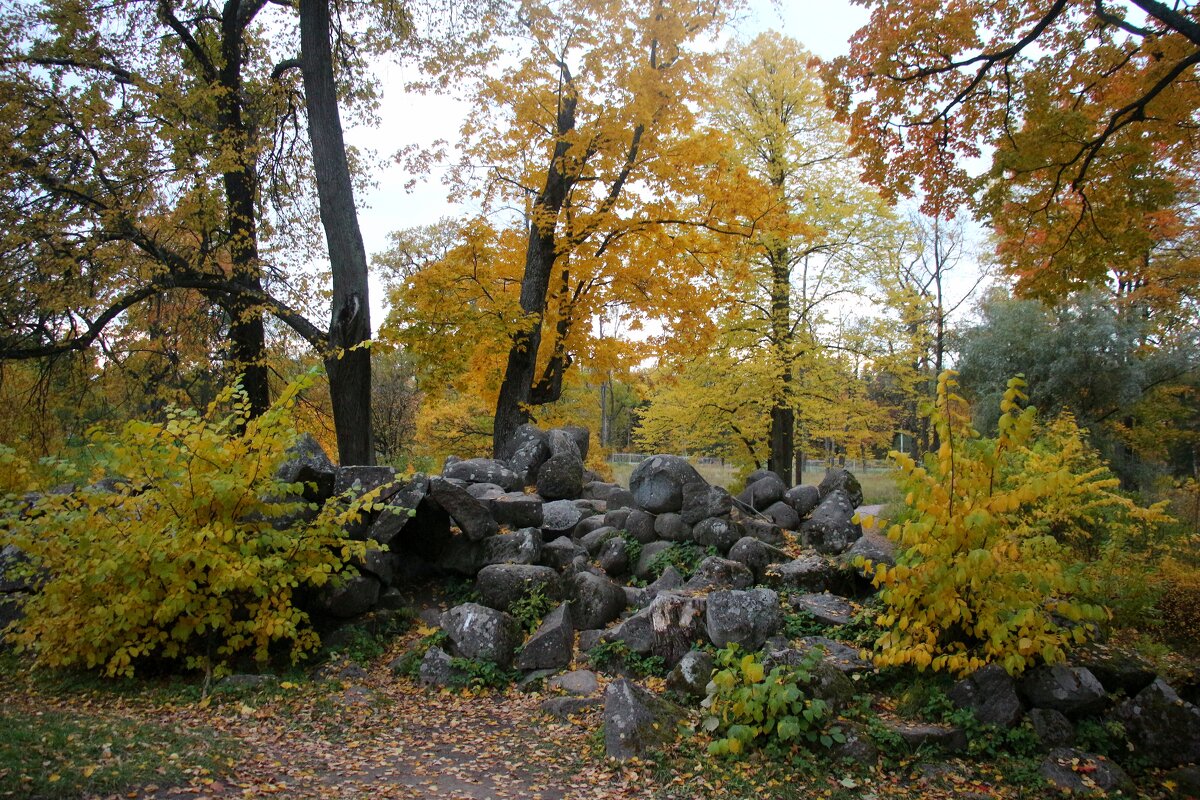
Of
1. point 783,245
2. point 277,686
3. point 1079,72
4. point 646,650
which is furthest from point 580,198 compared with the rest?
point 277,686

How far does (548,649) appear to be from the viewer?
6250 millimetres

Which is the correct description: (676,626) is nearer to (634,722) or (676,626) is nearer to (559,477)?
(634,722)

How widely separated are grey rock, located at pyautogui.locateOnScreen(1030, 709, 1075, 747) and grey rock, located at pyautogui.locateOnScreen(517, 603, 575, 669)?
3.55 m

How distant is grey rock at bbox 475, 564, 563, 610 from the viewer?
7062 mm

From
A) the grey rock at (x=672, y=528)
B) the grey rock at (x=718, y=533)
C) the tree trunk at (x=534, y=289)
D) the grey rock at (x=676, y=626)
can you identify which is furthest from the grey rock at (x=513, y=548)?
the tree trunk at (x=534, y=289)

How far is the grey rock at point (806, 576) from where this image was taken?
7.07m

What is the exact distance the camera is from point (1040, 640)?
4625 millimetres

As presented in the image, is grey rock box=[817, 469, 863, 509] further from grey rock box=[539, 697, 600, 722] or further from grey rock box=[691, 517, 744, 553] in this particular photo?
grey rock box=[539, 697, 600, 722]

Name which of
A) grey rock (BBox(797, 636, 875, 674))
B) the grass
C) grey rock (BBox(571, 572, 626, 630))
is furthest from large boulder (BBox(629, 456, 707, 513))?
the grass

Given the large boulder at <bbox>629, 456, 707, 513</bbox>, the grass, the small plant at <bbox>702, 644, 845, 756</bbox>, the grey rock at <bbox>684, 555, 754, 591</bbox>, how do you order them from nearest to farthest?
the grass
the small plant at <bbox>702, 644, 845, 756</bbox>
the grey rock at <bbox>684, 555, 754, 591</bbox>
the large boulder at <bbox>629, 456, 707, 513</bbox>

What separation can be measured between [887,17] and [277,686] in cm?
786

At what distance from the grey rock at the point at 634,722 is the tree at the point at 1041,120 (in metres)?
5.54

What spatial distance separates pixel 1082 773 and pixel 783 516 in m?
4.64

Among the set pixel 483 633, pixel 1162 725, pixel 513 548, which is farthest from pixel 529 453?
pixel 1162 725
